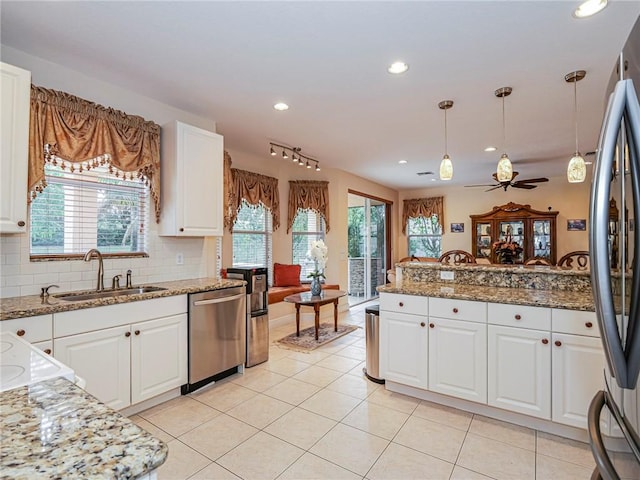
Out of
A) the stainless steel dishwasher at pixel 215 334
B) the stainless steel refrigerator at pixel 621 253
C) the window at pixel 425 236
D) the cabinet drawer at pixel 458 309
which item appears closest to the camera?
the stainless steel refrigerator at pixel 621 253

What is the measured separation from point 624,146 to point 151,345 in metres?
2.83

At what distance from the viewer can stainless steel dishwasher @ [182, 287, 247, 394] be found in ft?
9.25

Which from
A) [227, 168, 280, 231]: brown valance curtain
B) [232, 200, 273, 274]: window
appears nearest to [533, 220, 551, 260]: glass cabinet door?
[227, 168, 280, 231]: brown valance curtain

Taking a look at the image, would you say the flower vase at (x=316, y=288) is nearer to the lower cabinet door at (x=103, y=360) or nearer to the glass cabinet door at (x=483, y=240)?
the lower cabinet door at (x=103, y=360)

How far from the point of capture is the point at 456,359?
2.52 m

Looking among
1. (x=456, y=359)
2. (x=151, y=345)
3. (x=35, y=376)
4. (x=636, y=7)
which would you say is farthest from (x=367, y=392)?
(x=636, y=7)

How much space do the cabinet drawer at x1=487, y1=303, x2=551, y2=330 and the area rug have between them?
2.27 meters

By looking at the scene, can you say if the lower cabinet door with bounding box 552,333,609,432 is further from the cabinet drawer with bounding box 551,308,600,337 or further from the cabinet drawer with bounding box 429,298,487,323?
the cabinet drawer with bounding box 429,298,487,323

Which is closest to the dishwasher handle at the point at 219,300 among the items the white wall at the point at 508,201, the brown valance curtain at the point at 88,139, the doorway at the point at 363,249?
the brown valance curtain at the point at 88,139

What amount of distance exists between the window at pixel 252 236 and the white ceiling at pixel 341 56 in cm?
149

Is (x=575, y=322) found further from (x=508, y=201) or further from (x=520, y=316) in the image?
(x=508, y=201)

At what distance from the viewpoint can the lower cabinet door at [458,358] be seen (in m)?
2.42

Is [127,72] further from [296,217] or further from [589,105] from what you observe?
[589,105]

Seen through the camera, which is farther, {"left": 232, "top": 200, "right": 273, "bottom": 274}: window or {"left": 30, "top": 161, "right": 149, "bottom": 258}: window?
{"left": 232, "top": 200, "right": 273, "bottom": 274}: window
